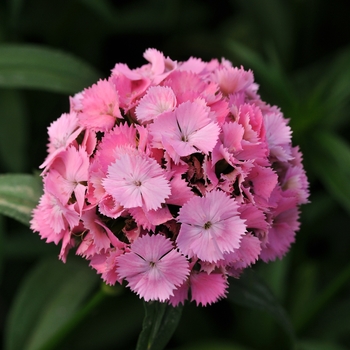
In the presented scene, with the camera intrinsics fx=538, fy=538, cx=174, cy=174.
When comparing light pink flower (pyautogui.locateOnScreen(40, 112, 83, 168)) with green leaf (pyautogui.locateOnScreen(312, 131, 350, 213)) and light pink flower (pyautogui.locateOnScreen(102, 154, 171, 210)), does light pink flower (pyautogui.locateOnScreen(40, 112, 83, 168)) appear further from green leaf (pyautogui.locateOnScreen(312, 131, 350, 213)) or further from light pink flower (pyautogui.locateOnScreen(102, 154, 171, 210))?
green leaf (pyautogui.locateOnScreen(312, 131, 350, 213))

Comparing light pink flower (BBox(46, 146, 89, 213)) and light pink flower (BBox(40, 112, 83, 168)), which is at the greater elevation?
light pink flower (BBox(40, 112, 83, 168))

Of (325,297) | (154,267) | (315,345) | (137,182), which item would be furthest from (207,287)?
(315,345)

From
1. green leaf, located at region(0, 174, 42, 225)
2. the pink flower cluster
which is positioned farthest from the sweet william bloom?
green leaf, located at region(0, 174, 42, 225)

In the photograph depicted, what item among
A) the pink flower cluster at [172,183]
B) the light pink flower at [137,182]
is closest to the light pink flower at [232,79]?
the pink flower cluster at [172,183]

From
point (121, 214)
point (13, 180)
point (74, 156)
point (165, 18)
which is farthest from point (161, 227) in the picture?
point (165, 18)

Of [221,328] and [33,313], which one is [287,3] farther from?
[33,313]

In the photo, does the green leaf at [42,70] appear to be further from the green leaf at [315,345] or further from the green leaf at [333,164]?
the green leaf at [315,345]
